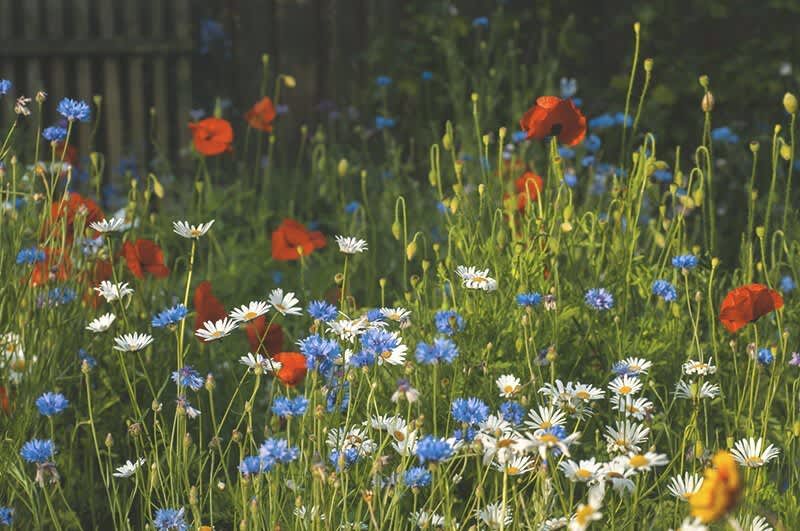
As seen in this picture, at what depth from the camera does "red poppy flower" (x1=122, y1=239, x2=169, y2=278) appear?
2.71m

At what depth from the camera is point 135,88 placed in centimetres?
634

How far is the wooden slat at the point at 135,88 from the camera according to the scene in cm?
630

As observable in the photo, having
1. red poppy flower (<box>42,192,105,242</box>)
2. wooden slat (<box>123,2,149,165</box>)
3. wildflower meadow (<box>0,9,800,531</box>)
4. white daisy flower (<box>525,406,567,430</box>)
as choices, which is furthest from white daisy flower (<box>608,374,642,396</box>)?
wooden slat (<box>123,2,149,165</box>)

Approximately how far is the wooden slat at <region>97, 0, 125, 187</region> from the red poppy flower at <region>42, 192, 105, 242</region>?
3.34 m

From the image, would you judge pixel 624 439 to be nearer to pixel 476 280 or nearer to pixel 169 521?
pixel 476 280

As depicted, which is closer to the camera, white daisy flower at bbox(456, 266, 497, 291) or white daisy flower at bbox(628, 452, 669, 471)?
white daisy flower at bbox(628, 452, 669, 471)

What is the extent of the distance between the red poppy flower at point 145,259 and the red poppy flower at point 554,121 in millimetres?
877

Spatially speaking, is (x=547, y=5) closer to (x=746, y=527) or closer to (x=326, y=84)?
(x=326, y=84)

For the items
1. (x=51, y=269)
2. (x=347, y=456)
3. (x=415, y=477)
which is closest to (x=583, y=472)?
(x=415, y=477)

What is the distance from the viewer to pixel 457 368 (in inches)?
96.0

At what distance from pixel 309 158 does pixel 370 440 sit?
3.83 meters

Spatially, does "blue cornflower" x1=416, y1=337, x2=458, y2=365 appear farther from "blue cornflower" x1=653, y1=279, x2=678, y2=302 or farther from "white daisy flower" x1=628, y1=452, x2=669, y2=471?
"blue cornflower" x1=653, y1=279, x2=678, y2=302

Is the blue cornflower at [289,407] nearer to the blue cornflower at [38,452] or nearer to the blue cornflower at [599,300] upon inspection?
the blue cornflower at [38,452]

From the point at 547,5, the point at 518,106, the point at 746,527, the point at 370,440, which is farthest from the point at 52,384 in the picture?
the point at 547,5
